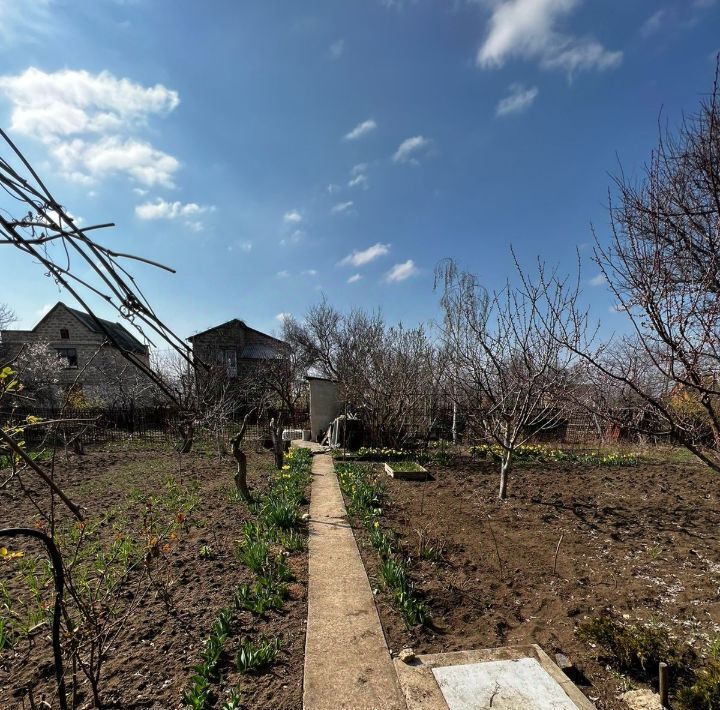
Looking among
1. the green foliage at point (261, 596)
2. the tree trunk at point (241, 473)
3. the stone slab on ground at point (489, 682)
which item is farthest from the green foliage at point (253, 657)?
the tree trunk at point (241, 473)

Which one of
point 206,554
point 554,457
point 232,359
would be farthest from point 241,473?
point 232,359

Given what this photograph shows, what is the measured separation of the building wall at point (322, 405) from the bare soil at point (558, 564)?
23.2 feet

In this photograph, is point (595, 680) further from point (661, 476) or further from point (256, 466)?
point (256, 466)

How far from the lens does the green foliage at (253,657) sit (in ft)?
8.75

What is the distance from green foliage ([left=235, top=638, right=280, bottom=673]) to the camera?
2666 millimetres

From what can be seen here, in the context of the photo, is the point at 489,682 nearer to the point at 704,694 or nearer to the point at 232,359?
the point at 704,694

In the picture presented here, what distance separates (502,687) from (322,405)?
12.4 m

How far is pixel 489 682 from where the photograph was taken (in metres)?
2.55

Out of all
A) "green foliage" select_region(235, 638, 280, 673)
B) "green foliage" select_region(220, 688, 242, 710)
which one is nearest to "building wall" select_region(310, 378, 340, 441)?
"green foliage" select_region(235, 638, 280, 673)

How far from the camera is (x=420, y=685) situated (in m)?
2.54

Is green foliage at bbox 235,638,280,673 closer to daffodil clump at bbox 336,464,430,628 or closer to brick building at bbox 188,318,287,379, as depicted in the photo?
daffodil clump at bbox 336,464,430,628

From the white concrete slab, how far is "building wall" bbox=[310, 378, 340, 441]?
Result: 39.7 ft

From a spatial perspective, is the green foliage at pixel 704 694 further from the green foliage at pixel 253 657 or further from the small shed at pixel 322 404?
the small shed at pixel 322 404

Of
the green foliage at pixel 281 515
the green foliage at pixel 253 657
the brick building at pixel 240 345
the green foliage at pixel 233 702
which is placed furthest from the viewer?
the brick building at pixel 240 345
